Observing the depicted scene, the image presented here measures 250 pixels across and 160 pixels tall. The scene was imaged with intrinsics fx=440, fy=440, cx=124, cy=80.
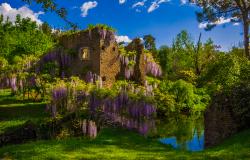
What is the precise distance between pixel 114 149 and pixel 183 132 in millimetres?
11080

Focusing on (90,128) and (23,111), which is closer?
(90,128)

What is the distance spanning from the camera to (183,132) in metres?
29.1

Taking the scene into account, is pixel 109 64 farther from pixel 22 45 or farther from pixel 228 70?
pixel 22 45

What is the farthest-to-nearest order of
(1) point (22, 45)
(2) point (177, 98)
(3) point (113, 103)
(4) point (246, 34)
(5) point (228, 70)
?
1. (1) point (22, 45)
2. (2) point (177, 98)
3. (4) point (246, 34)
4. (5) point (228, 70)
5. (3) point (113, 103)

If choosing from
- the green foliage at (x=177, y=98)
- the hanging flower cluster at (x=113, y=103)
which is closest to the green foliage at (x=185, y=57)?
the green foliage at (x=177, y=98)

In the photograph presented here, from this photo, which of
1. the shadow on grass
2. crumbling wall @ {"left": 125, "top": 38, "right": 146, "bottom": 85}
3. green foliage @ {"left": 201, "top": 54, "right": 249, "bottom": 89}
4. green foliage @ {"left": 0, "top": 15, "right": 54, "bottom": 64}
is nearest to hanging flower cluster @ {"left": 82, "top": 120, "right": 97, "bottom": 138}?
the shadow on grass

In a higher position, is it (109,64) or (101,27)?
(101,27)

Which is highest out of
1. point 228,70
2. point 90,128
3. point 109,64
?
point 109,64

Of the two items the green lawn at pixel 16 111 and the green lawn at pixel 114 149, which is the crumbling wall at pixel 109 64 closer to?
the green lawn at pixel 16 111

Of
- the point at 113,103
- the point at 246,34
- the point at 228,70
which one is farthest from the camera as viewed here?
the point at 246,34

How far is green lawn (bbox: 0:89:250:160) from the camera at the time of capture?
16344 millimetres

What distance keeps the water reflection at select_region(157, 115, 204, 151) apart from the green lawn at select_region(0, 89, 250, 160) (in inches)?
121

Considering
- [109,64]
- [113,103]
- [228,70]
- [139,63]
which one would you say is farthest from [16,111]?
[228,70]

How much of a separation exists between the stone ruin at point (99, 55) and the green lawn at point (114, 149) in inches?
439
